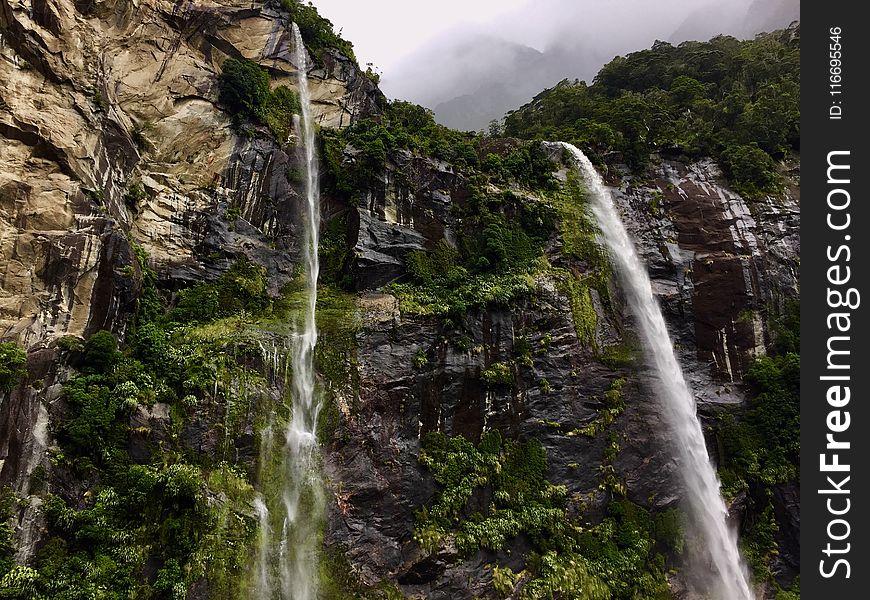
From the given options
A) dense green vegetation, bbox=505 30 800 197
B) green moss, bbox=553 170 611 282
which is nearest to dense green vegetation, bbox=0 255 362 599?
green moss, bbox=553 170 611 282

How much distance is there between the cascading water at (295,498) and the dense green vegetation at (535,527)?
3.20 m

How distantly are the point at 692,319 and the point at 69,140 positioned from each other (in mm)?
23234

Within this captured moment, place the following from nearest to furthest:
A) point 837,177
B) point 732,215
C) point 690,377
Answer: point 837,177
point 690,377
point 732,215

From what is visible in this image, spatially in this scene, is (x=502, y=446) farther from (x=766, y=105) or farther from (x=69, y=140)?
(x=766, y=105)

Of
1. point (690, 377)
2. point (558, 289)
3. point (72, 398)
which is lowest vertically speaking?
point (72, 398)

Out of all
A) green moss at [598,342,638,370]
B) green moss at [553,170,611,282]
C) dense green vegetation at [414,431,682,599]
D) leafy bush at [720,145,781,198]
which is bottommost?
dense green vegetation at [414,431,682,599]

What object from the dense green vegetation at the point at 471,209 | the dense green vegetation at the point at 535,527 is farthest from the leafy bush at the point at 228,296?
the dense green vegetation at the point at 535,527

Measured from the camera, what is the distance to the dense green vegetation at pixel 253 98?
21484 millimetres

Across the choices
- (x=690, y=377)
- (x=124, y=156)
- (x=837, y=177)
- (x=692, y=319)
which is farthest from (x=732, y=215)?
(x=124, y=156)

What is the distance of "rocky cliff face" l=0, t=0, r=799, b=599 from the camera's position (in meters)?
13.0

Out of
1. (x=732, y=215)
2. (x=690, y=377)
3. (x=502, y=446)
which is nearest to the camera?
(x=502, y=446)

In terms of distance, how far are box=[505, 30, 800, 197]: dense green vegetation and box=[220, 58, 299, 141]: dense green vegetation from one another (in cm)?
1457

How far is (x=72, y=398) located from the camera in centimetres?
1180

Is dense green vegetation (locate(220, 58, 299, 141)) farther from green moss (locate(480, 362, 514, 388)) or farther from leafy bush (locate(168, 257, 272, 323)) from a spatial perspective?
green moss (locate(480, 362, 514, 388))
